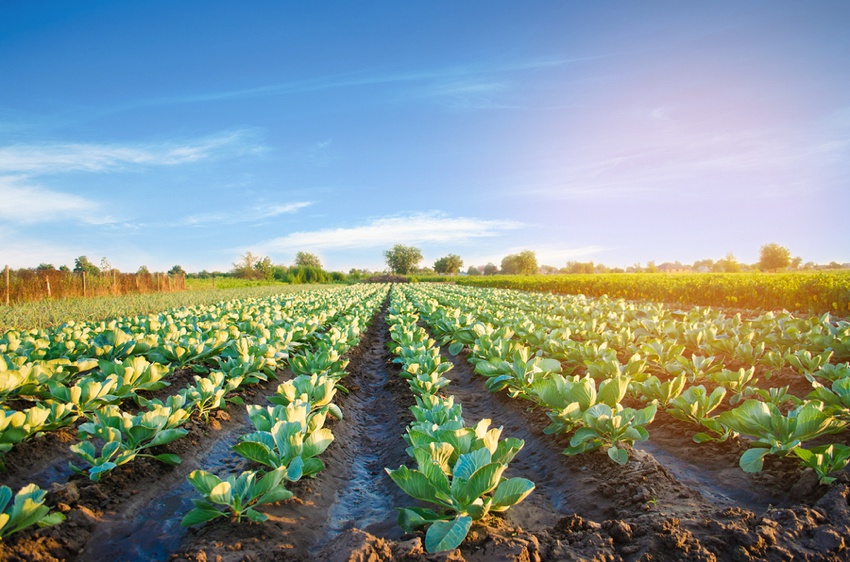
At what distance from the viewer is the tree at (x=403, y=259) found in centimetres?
8788

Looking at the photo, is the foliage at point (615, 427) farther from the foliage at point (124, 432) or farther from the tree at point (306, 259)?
the tree at point (306, 259)

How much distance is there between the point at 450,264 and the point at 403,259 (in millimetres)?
16391

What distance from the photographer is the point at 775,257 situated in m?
69.1

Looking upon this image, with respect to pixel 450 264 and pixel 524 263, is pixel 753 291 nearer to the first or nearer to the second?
pixel 524 263

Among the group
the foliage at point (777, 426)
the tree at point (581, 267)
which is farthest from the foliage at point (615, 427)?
the tree at point (581, 267)

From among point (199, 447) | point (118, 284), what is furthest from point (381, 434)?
point (118, 284)

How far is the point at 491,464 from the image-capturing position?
207 cm

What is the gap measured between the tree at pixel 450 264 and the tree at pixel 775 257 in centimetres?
5521

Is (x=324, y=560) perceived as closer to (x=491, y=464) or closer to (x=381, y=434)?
(x=491, y=464)

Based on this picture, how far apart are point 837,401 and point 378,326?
37.5 feet

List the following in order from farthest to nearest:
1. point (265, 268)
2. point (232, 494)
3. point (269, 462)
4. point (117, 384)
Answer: point (265, 268) → point (117, 384) → point (269, 462) → point (232, 494)

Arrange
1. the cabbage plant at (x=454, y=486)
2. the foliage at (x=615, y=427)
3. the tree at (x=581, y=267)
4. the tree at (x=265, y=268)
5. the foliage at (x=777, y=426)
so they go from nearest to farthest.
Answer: the cabbage plant at (x=454, y=486)
the foliage at (x=777, y=426)
the foliage at (x=615, y=427)
the tree at (x=265, y=268)
the tree at (x=581, y=267)

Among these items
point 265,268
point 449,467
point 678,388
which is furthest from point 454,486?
point 265,268

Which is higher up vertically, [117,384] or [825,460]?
[117,384]
